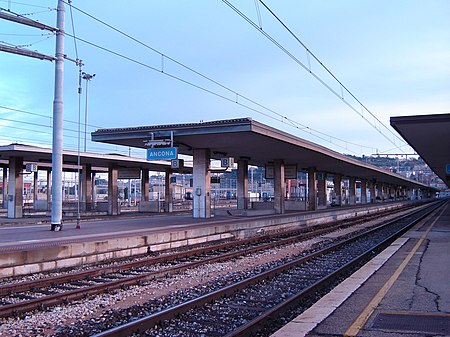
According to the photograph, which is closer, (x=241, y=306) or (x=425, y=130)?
(x=241, y=306)

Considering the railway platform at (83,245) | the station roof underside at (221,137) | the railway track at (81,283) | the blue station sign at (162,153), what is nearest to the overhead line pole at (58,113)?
the railway platform at (83,245)

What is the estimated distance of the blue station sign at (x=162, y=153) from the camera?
2366 cm

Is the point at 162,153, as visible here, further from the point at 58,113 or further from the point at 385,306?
A: the point at 385,306

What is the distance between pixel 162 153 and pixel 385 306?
17.7 meters

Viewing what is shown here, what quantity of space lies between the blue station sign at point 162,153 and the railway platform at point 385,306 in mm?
13332

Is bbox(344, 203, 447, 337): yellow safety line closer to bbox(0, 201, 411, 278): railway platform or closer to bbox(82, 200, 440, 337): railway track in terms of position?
bbox(82, 200, 440, 337): railway track

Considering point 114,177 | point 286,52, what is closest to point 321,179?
point 114,177

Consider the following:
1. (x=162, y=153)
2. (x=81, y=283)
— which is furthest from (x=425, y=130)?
(x=81, y=283)

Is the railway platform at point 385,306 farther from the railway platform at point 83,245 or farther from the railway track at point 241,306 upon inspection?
the railway platform at point 83,245

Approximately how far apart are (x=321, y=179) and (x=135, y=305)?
4862 centimetres

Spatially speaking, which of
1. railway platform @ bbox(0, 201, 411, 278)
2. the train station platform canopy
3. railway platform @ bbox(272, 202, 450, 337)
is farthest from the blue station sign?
railway platform @ bbox(272, 202, 450, 337)

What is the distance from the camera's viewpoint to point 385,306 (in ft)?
24.6

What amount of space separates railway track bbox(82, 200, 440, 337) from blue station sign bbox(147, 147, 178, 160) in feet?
37.6

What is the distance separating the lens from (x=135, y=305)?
8688mm
